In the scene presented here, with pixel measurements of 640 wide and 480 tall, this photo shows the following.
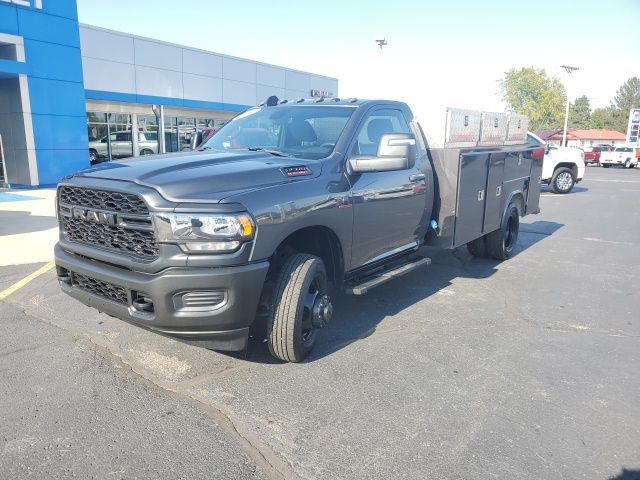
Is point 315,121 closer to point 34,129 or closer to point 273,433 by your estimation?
point 273,433

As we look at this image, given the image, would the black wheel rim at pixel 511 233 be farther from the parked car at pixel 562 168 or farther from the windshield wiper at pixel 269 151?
the parked car at pixel 562 168

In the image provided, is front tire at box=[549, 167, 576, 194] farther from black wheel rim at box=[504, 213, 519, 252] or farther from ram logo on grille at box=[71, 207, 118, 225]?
ram logo on grille at box=[71, 207, 118, 225]

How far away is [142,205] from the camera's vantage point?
10.2 ft

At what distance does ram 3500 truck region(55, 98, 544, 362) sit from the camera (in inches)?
120

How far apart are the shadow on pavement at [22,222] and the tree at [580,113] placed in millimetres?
120893

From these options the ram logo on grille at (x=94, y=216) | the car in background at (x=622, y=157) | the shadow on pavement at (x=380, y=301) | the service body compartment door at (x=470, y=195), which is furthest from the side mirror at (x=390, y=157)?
the car in background at (x=622, y=157)

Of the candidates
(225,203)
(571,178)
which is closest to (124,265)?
(225,203)

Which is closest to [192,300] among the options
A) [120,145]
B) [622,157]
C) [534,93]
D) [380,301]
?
[380,301]

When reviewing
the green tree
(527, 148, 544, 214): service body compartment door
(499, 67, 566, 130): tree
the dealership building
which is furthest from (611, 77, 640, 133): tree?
(527, 148, 544, 214): service body compartment door

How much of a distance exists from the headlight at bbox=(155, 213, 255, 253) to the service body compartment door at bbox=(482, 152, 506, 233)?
3994mm

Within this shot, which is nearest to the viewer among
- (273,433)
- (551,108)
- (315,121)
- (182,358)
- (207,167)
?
(273,433)

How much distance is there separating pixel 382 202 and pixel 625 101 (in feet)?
433

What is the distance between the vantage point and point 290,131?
453cm

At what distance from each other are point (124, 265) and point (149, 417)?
0.95 metres
